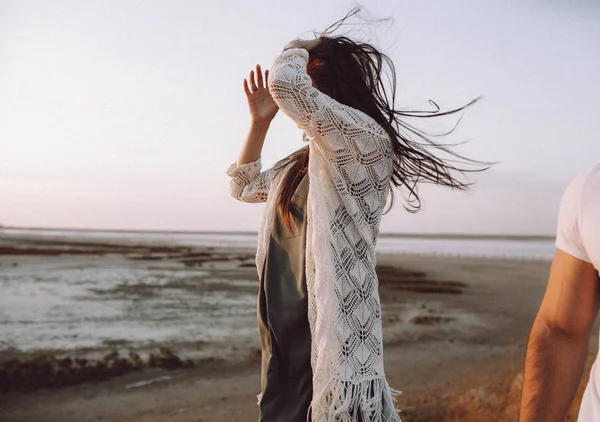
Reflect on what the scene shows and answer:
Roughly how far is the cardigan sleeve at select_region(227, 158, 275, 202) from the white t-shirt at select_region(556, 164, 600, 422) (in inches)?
78.2

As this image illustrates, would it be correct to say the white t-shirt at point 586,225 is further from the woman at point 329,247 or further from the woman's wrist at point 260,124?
the woman's wrist at point 260,124

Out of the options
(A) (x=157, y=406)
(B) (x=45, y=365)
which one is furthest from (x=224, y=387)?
(B) (x=45, y=365)

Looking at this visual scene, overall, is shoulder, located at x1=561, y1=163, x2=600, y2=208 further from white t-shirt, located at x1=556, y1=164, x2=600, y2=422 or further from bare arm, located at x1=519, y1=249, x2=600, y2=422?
bare arm, located at x1=519, y1=249, x2=600, y2=422

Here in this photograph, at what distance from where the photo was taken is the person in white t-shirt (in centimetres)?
152

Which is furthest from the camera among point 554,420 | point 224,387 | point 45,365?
point 45,365

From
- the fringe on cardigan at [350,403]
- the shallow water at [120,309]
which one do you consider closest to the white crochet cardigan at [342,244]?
the fringe on cardigan at [350,403]

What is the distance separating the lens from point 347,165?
261 centimetres

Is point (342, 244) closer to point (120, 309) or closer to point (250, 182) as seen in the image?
point (250, 182)

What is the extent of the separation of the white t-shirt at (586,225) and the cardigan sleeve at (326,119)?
1.16 m

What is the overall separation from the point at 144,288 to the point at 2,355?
8977mm

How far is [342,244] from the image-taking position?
2.55m

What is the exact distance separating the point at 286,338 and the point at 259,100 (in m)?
1.26

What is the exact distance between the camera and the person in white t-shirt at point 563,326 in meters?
1.52

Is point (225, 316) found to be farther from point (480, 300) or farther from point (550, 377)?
point (550, 377)
